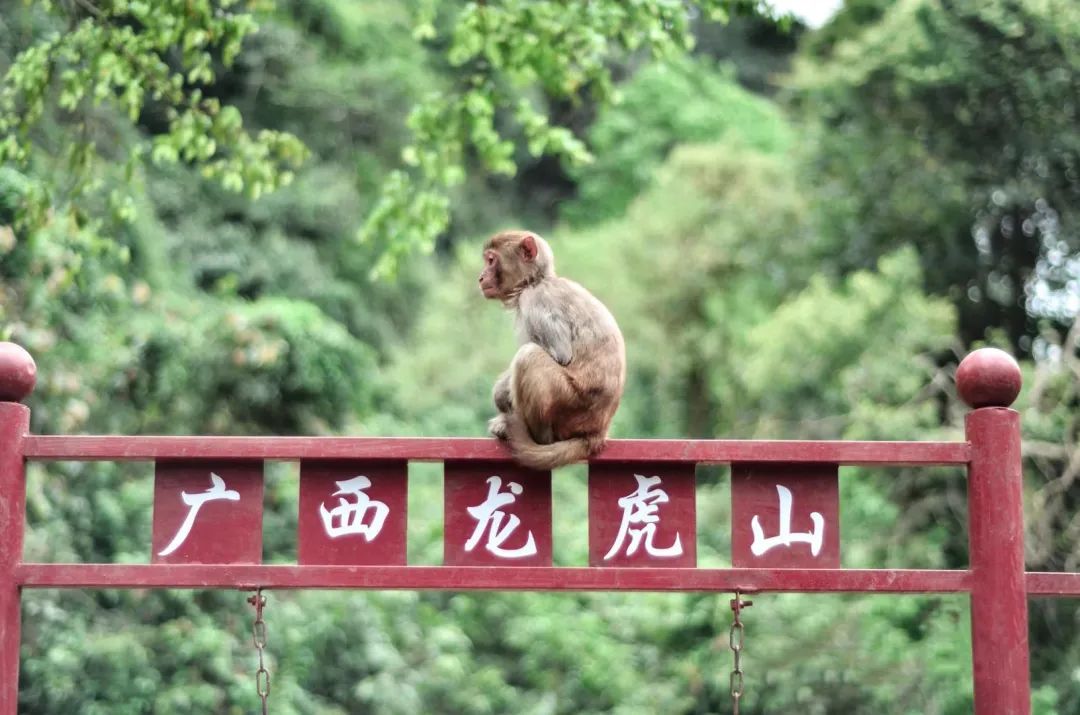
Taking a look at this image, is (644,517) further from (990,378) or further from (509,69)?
(509,69)

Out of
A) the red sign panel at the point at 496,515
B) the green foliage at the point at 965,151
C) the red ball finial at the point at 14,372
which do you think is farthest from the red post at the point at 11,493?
the green foliage at the point at 965,151

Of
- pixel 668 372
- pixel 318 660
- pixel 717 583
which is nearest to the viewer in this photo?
pixel 717 583

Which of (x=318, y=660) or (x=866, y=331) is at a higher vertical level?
(x=866, y=331)

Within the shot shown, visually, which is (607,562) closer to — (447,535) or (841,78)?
(447,535)

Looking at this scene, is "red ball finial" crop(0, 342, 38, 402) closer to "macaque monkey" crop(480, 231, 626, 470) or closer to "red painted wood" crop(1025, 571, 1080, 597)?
"macaque monkey" crop(480, 231, 626, 470)

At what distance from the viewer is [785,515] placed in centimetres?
353

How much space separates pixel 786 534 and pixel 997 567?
0.49m

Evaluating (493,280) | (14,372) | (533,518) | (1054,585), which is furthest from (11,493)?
(1054,585)

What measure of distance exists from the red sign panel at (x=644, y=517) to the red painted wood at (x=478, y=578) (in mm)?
64

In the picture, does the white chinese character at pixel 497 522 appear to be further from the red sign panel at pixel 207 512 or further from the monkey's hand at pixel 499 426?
the red sign panel at pixel 207 512

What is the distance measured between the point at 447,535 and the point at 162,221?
12.4 m

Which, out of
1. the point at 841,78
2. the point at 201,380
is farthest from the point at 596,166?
the point at 201,380

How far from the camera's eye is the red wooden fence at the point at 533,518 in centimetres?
341

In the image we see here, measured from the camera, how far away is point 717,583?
3414mm
